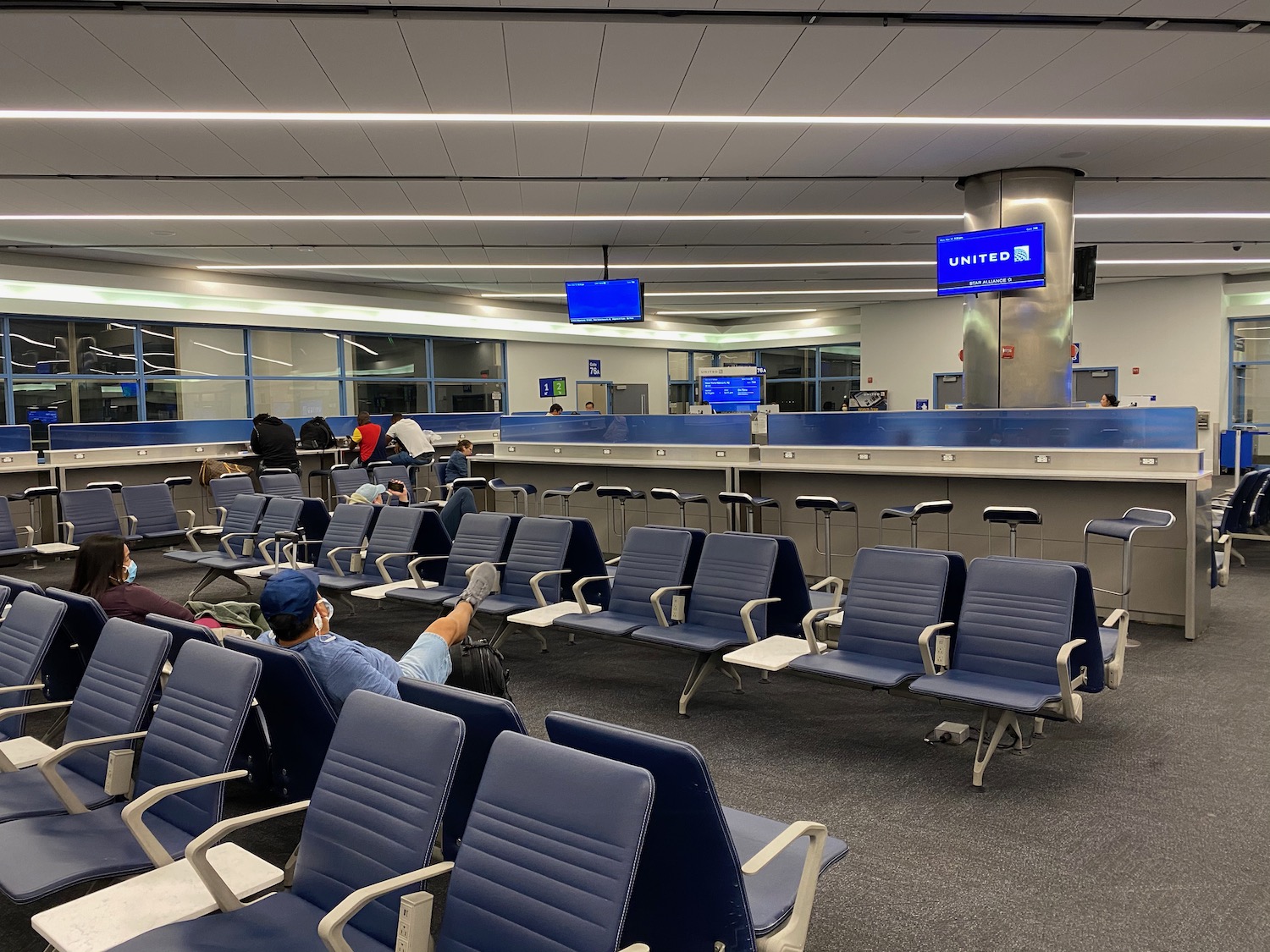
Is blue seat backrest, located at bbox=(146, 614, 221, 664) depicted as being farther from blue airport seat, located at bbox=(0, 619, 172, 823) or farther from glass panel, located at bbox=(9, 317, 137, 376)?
glass panel, located at bbox=(9, 317, 137, 376)

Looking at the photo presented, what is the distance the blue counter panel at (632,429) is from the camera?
8539 mm

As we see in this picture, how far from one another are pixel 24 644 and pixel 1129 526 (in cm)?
556

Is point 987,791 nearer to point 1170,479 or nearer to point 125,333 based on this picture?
point 1170,479

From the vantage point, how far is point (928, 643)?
3.76m

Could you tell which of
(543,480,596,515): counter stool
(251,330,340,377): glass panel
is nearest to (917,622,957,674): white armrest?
(543,480,596,515): counter stool

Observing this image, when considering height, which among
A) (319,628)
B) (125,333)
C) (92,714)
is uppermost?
(125,333)

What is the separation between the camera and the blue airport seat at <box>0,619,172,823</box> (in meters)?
2.70

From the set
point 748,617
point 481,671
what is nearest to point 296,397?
point 481,671

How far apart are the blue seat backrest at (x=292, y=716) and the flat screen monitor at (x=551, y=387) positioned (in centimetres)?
1565

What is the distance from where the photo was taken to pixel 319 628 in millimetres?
2994

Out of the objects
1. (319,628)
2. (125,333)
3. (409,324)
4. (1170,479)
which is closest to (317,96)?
(319,628)

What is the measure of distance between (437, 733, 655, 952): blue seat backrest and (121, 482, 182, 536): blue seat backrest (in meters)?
7.56

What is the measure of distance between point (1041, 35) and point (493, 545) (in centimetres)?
419

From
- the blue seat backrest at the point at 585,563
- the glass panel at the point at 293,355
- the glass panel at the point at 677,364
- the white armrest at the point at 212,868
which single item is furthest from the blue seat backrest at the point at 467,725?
the glass panel at the point at 677,364
